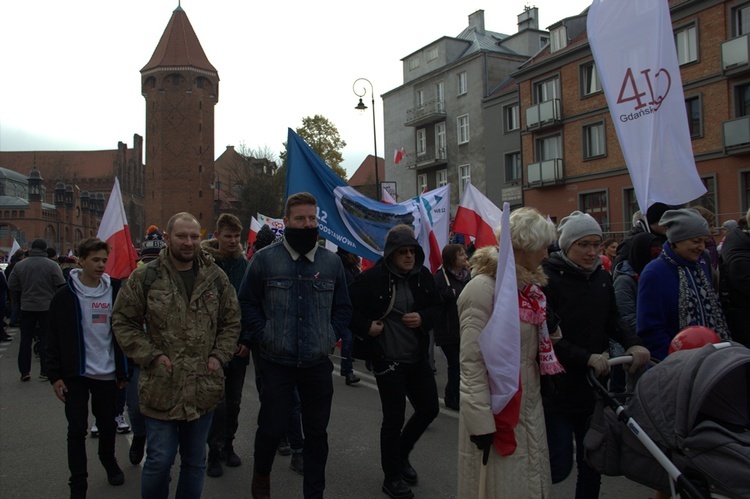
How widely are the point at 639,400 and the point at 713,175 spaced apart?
2464cm

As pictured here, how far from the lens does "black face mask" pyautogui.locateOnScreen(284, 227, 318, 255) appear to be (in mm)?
4266

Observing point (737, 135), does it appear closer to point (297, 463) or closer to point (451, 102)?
point (451, 102)

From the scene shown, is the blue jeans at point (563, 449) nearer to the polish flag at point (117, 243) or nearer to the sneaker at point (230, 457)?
the sneaker at point (230, 457)

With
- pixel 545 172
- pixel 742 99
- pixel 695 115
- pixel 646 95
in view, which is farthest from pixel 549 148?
pixel 646 95

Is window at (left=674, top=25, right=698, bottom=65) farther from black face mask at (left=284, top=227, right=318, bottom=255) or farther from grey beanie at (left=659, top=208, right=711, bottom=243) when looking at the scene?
black face mask at (left=284, top=227, right=318, bottom=255)

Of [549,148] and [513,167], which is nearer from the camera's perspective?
[549,148]

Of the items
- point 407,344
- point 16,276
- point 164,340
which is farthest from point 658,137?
point 16,276

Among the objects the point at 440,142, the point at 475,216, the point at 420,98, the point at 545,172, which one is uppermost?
the point at 420,98

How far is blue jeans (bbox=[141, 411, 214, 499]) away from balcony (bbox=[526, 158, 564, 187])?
29582 millimetres

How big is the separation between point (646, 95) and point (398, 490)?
3.68m

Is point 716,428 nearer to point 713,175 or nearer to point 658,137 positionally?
point 658,137

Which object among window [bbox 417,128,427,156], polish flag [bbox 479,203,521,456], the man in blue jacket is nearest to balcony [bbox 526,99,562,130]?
window [bbox 417,128,427,156]

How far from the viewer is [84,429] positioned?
4617 mm

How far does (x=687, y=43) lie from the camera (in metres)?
25.5
